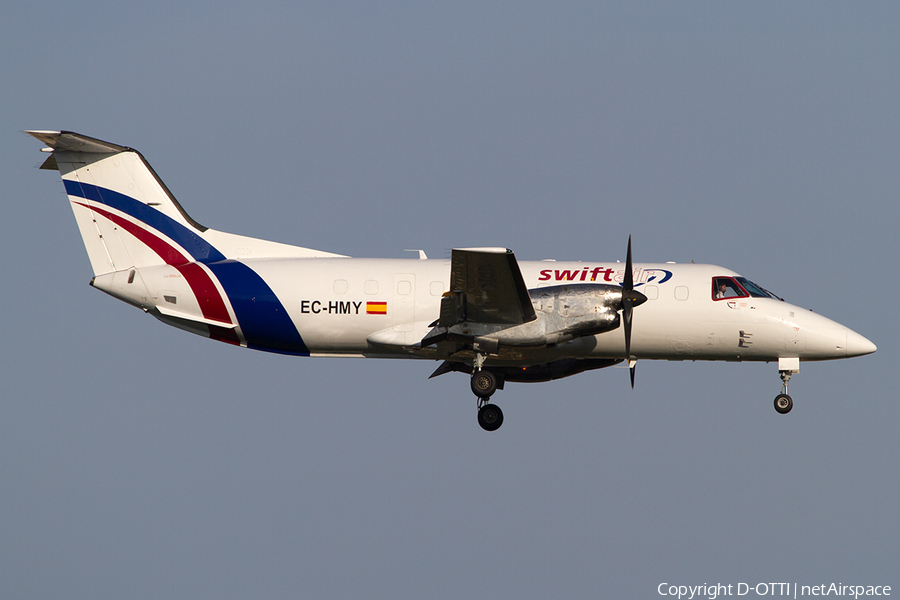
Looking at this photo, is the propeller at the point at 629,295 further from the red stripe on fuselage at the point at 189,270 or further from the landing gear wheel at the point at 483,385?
the red stripe on fuselage at the point at 189,270

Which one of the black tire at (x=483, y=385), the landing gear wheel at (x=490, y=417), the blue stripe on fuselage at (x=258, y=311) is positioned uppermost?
the blue stripe on fuselage at (x=258, y=311)

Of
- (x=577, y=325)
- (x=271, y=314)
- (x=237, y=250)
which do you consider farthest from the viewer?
(x=237, y=250)

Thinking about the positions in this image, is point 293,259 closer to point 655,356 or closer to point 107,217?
point 107,217

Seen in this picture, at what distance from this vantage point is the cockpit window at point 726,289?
19.6m

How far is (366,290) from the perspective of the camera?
19.4 meters

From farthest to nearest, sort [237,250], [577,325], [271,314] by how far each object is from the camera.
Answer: [237,250], [271,314], [577,325]

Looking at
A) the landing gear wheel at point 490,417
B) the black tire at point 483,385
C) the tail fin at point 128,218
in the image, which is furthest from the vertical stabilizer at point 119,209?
the landing gear wheel at point 490,417

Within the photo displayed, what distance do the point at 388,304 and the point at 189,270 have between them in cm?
463

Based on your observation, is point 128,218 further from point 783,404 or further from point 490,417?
point 783,404

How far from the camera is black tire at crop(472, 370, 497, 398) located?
1844 cm

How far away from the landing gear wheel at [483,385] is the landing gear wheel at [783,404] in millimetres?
6610

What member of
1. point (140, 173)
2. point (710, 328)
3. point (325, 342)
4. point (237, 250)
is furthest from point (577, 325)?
point (140, 173)

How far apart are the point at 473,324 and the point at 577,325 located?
6.98 ft

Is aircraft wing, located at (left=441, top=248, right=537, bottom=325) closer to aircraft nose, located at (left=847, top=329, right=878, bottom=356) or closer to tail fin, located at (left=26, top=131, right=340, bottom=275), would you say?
tail fin, located at (left=26, top=131, right=340, bottom=275)
